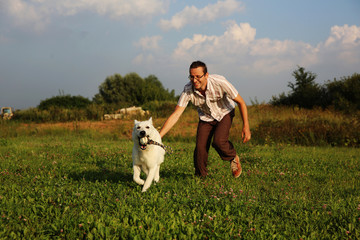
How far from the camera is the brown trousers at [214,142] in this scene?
6090 mm

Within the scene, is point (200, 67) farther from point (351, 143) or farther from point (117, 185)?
point (351, 143)

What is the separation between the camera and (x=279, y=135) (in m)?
14.3

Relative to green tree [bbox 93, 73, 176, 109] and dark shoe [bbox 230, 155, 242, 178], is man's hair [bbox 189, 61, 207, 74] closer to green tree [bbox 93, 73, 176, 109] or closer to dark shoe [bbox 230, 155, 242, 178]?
dark shoe [bbox 230, 155, 242, 178]

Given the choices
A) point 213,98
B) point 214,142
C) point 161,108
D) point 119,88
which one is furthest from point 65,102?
point 214,142

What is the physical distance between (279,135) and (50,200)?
11836mm

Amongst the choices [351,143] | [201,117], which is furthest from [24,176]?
[351,143]

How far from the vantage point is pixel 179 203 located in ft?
15.1

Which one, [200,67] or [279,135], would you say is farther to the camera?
[279,135]

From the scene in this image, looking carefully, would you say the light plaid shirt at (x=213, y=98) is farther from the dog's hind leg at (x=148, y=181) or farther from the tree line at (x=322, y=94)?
the tree line at (x=322, y=94)

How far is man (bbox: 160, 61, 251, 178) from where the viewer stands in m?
5.93

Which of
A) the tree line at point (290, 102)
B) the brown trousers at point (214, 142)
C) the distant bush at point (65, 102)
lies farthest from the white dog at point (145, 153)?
the distant bush at point (65, 102)

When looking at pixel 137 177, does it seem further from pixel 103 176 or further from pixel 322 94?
pixel 322 94

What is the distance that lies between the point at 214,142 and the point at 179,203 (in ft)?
5.97

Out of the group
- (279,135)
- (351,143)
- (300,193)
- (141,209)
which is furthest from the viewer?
(279,135)
